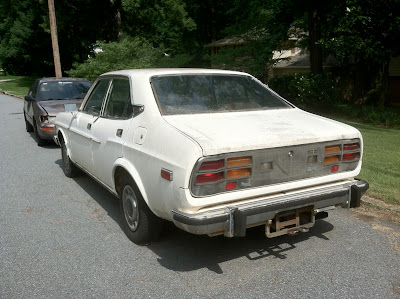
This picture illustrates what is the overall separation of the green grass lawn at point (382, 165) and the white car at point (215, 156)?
170 cm

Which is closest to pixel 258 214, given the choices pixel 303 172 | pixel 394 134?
pixel 303 172

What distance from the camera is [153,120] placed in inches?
151

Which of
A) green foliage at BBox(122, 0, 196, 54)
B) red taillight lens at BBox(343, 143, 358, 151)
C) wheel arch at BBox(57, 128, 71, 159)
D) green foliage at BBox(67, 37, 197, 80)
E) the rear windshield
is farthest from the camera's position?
green foliage at BBox(122, 0, 196, 54)

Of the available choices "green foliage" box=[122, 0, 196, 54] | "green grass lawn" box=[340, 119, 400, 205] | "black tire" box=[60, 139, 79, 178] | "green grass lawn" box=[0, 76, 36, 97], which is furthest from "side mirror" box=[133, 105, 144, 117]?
"green grass lawn" box=[0, 76, 36, 97]

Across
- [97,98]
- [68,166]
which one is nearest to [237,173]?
[97,98]

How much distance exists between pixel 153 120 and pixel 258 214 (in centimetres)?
131

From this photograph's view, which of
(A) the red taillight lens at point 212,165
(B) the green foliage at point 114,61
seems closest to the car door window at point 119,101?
(A) the red taillight lens at point 212,165

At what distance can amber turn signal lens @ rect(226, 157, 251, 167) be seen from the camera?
3.33 metres

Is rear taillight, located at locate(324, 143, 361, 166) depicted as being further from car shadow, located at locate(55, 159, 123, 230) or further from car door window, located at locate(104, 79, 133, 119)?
car shadow, located at locate(55, 159, 123, 230)

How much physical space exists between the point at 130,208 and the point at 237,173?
141 centimetres

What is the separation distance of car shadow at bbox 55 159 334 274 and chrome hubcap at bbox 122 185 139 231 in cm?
29

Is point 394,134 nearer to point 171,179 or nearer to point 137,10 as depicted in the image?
point 171,179

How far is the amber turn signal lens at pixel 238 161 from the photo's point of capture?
10.9 ft

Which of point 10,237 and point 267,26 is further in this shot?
point 267,26
